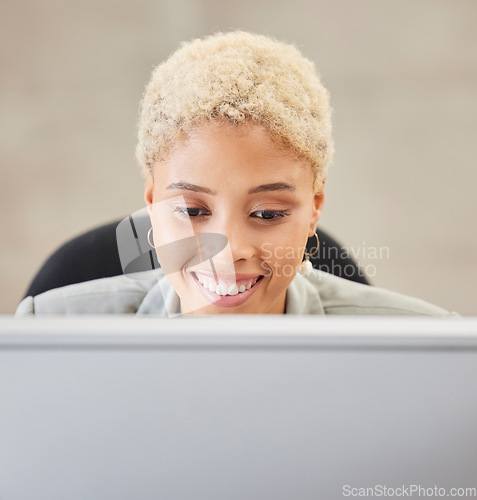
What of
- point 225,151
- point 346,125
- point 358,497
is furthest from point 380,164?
point 358,497

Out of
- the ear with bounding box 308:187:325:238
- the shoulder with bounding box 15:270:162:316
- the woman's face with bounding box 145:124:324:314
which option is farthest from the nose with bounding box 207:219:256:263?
the shoulder with bounding box 15:270:162:316

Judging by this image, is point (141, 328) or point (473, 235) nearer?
point (141, 328)

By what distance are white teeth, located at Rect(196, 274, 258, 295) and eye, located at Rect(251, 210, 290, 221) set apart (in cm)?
11

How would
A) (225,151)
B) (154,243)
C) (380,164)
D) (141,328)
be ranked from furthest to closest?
(380,164), (154,243), (225,151), (141,328)

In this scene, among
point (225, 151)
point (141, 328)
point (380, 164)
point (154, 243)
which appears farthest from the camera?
point (380, 164)

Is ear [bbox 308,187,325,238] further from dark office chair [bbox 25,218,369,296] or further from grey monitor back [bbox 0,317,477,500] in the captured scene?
grey monitor back [bbox 0,317,477,500]

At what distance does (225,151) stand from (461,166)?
0.52 metres

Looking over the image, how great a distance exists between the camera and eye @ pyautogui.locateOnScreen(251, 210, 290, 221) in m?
0.73

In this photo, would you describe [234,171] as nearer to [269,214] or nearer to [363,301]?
[269,214]

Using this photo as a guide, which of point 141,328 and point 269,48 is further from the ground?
point 269,48

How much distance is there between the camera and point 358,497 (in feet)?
1.35

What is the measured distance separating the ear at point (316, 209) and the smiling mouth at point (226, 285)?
13cm

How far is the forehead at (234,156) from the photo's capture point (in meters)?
0.72

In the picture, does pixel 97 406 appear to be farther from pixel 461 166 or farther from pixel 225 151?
pixel 461 166
